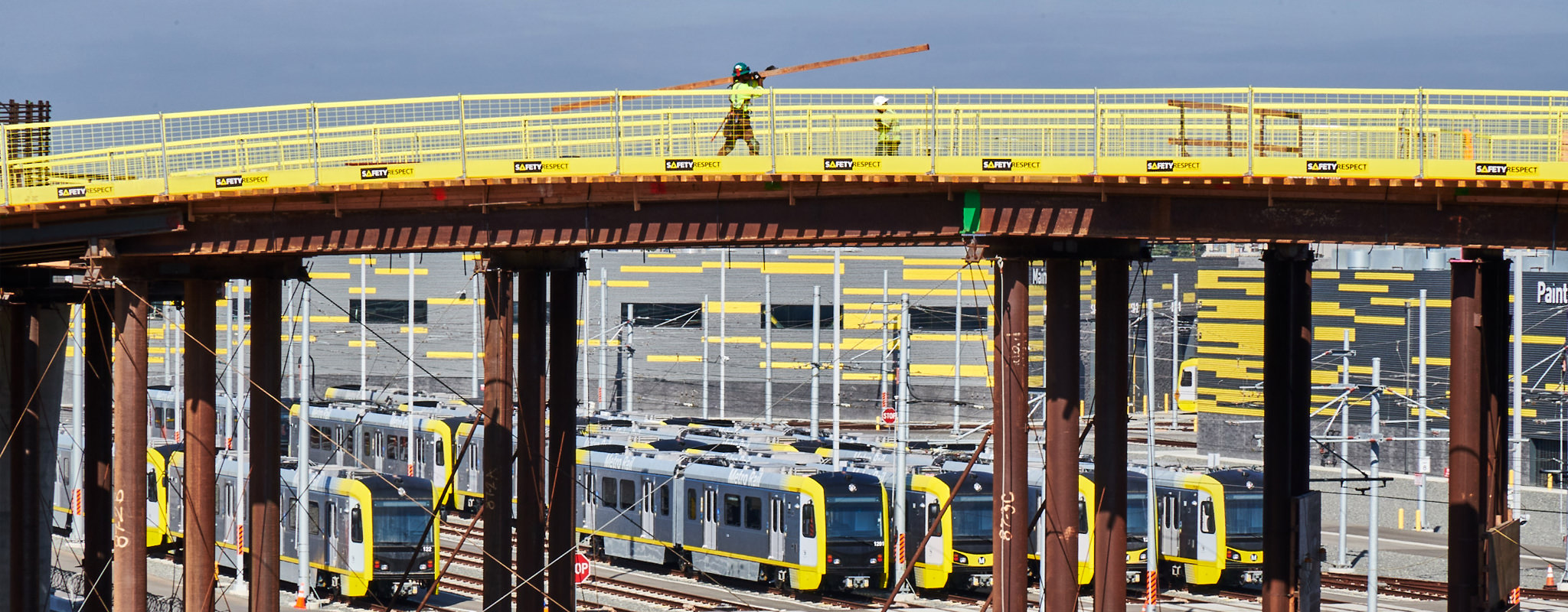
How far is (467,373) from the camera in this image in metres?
80.1

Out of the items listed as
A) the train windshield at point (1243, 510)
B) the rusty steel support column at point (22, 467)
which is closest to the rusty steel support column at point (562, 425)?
the rusty steel support column at point (22, 467)

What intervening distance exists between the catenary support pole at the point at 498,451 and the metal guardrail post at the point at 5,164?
272 inches

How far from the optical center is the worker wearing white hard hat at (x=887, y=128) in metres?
21.0

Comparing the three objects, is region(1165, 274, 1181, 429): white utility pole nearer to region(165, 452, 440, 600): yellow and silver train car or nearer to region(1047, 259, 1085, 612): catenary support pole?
region(165, 452, 440, 600): yellow and silver train car

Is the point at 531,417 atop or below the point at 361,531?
atop

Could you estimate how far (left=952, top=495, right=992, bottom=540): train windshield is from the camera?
125ft

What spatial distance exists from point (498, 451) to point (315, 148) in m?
5.36

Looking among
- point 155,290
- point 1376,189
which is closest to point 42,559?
point 155,290

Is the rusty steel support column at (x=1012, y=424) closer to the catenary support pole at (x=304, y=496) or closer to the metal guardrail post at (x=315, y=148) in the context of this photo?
the metal guardrail post at (x=315, y=148)

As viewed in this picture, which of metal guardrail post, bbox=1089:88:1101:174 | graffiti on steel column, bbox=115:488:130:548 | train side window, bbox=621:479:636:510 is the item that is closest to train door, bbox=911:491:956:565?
train side window, bbox=621:479:636:510

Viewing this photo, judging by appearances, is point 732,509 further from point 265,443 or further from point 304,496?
point 265,443

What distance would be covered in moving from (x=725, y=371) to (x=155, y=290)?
152ft

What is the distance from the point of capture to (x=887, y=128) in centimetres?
2097

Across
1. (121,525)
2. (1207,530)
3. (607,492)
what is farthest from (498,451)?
(1207,530)
